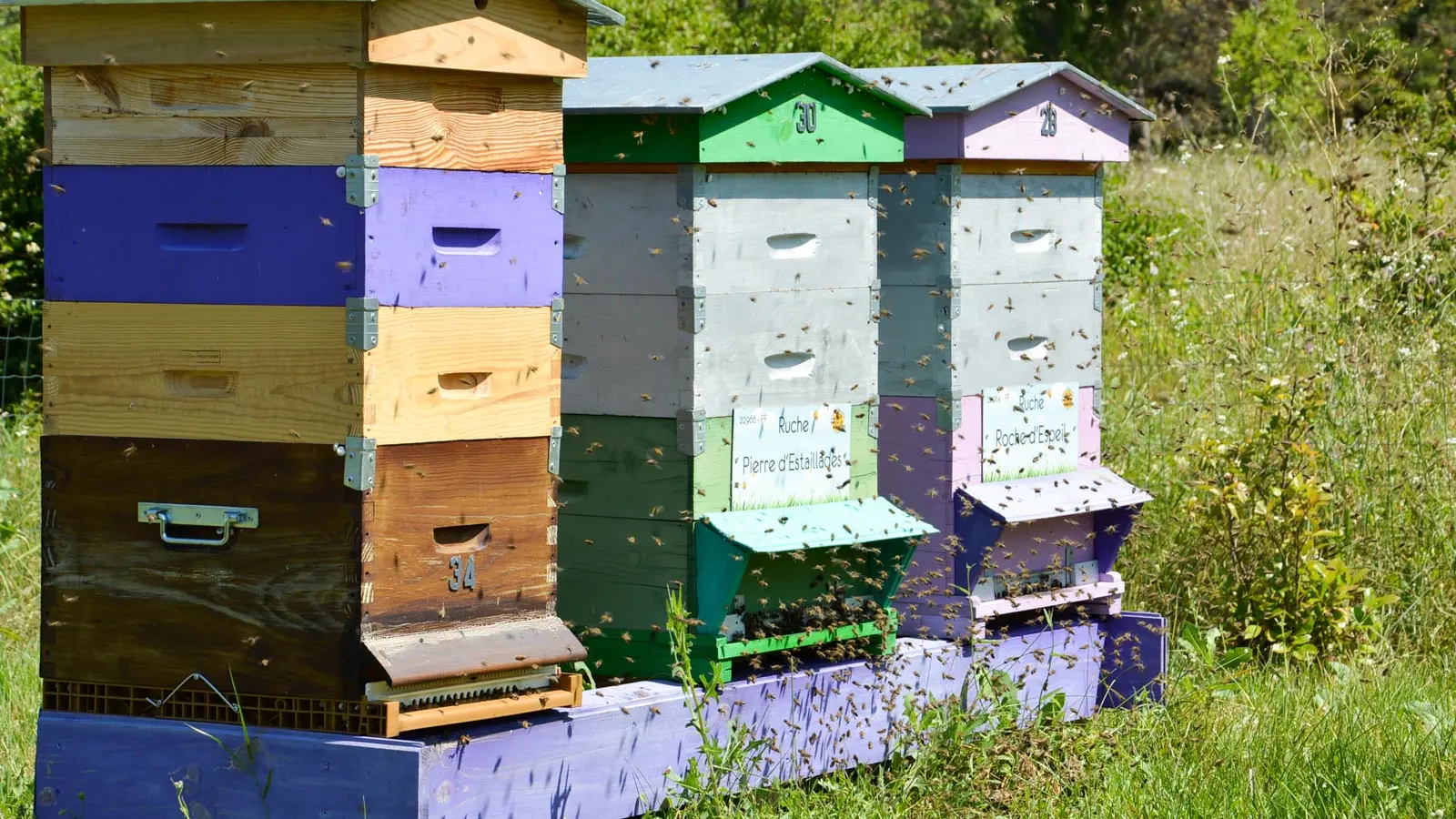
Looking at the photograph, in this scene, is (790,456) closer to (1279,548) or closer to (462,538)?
(462,538)

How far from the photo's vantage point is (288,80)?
380 cm

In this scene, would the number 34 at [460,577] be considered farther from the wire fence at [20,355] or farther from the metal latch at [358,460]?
the wire fence at [20,355]

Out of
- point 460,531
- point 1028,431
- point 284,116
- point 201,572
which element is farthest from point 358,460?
point 1028,431

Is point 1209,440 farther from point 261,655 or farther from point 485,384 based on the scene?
point 261,655

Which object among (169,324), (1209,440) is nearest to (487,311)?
(169,324)

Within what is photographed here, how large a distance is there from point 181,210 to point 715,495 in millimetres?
1606

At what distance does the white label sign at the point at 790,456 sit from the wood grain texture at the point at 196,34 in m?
1.57

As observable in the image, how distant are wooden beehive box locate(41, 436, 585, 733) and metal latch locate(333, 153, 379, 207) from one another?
561 millimetres

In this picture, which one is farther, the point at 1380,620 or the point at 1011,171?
the point at 1380,620

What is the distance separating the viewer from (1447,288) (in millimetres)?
8008

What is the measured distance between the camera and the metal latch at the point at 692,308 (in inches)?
180

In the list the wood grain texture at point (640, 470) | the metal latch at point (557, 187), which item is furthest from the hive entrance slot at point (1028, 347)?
the metal latch at point (557, 187)

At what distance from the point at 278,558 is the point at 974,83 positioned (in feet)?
9.50

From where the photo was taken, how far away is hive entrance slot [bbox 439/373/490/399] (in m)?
4.02
